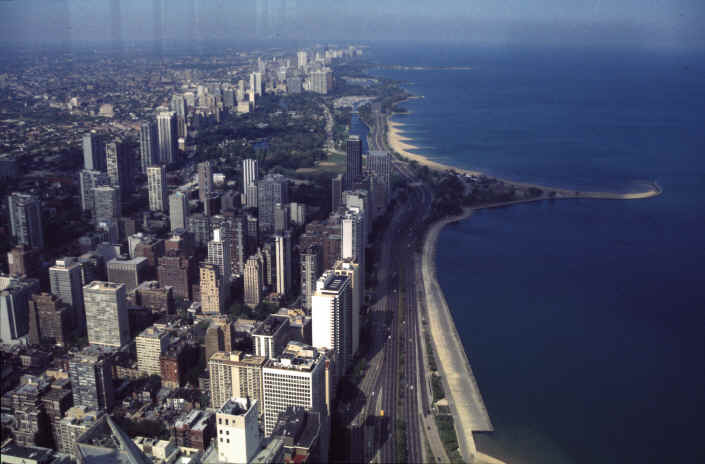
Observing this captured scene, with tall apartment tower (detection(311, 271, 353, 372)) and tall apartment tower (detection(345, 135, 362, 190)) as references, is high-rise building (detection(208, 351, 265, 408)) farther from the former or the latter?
tall apartment tower (detection(345, 135, 362, 190))

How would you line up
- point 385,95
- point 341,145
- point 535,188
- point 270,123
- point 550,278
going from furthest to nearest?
point 385,95, point 270,123, point 341,145, point 535,188, point 550,278

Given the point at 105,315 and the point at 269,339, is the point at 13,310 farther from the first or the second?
the point at 269,339

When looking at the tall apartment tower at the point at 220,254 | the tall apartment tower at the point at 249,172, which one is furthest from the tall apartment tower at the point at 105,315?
the tall apartment tower at the point at 249,172

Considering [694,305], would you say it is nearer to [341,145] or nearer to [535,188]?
[535,188]

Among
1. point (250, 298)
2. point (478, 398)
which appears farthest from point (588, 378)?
point (250, 298)

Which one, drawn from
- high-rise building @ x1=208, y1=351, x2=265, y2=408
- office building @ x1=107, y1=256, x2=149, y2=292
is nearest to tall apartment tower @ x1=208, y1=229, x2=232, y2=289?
office building @ x1=107, y1=256, x2=149, y2=292

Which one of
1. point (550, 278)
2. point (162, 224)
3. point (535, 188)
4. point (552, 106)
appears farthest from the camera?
point (552, 106)

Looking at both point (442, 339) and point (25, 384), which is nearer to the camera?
point (25, 384)
